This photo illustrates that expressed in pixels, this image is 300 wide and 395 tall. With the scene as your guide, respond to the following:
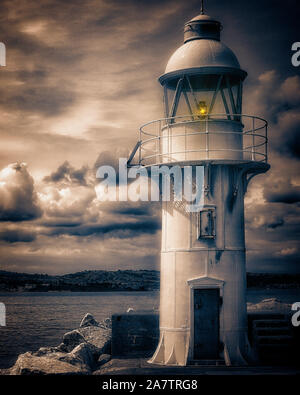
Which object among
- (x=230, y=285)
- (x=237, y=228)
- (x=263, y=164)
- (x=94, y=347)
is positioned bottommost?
(x=94, y=347)

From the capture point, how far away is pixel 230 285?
1814 cm

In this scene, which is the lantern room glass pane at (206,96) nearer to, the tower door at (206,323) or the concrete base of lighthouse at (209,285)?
the concrete base of lighthouse at (209,285)

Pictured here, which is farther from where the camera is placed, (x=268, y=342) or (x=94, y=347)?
(x=94, y=347)

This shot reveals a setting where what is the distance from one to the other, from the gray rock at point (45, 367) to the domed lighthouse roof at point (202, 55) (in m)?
9.23

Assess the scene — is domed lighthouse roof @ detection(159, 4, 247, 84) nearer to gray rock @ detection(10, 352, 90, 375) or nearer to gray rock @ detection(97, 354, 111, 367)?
gray rock @ detection(10, 352, 90, 375)

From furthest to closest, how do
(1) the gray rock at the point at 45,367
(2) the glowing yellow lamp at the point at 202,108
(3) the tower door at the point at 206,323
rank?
(2) the glowing yellow lamp at the point at 202,108
(3) the tower door at the point at 206,323
(1) the gray rock at the point at 45,367

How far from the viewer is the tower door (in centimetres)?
1791

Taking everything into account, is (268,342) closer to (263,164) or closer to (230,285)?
(230,285)

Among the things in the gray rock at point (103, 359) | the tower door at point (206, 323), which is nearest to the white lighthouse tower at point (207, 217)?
the tower door at point (206, 323)

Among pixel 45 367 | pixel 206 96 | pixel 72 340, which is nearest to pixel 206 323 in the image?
pixel 45 367

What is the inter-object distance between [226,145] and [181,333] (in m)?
5.90

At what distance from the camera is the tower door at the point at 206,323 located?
17906mm
